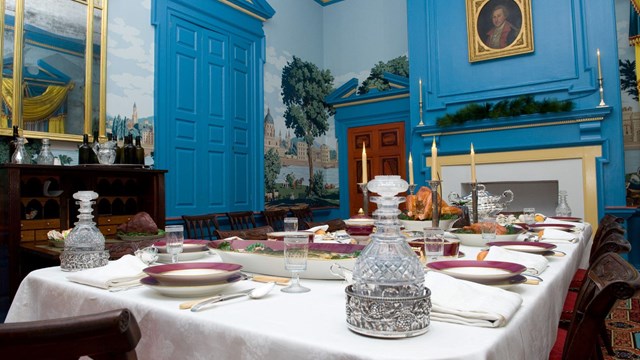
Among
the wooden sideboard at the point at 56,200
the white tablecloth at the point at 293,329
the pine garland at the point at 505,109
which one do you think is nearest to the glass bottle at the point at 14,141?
the wooden sideboard at the point at 56,200

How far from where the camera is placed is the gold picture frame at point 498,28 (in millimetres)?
5422

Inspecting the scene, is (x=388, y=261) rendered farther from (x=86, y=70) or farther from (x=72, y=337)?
(x=86, y=70)

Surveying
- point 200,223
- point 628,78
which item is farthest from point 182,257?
point 628,78

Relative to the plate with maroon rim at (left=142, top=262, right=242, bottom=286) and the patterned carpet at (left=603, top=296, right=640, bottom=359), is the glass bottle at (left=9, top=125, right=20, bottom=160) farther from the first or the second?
the patterned carpet at (left=603, top=296, right=640, bottom=359)

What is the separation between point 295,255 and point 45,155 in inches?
135

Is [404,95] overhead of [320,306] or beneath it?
overhead

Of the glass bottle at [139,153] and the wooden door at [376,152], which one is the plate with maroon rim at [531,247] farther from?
the wooden door at [376,152]

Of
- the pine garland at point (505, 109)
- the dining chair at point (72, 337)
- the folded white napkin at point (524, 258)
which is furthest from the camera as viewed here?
the pine garland at point (505, 109)

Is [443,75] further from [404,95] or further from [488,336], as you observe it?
[488,336]

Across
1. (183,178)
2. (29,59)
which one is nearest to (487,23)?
(183,178)

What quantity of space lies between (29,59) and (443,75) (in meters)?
4.70

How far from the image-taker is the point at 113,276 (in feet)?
4.21

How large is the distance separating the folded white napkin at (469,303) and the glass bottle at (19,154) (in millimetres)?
Answer: 3581

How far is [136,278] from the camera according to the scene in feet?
4.26
